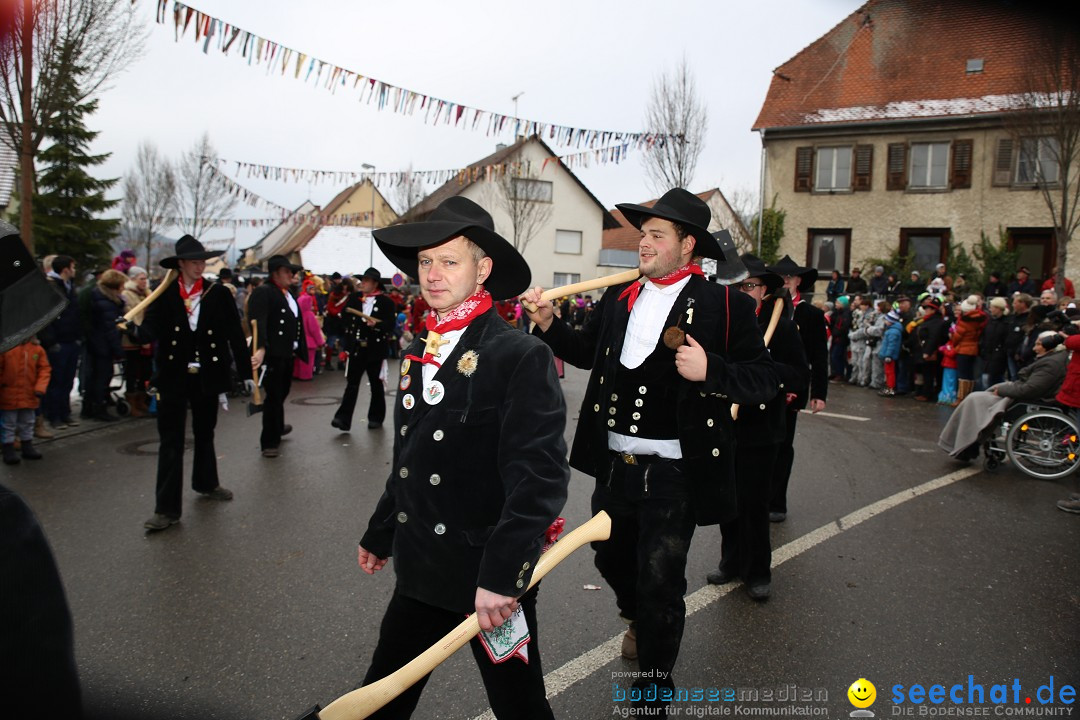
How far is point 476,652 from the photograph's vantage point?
7.36 feet

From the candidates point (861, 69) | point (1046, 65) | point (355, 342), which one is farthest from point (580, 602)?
point (861, 69)

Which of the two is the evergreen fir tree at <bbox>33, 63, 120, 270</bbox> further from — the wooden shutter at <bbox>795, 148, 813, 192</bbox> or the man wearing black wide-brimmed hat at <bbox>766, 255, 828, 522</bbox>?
the man wearing black wide-brimmed hat at <bbox>766, 255, 828, 522</bbox>

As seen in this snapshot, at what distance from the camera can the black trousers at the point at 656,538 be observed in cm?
292

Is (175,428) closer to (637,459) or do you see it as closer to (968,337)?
(637,459)

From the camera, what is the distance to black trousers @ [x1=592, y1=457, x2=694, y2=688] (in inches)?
115

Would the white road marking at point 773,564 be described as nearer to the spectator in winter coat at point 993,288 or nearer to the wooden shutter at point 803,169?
the spectator in winter coat at point 993,288

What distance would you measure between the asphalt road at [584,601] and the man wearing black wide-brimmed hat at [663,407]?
0.60 meters

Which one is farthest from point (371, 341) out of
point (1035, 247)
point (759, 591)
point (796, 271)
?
point (1035, 247)

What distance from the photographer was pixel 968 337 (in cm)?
1189

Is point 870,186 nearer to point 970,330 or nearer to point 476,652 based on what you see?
point 970,330

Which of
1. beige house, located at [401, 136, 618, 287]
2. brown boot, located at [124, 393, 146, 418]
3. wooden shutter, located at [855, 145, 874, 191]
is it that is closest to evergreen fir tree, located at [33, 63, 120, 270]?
beige house, located at [401, 136, 618, 287]

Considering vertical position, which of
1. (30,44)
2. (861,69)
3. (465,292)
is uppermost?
(861,69)

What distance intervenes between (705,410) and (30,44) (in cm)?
1162

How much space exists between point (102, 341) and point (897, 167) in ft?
79.9
